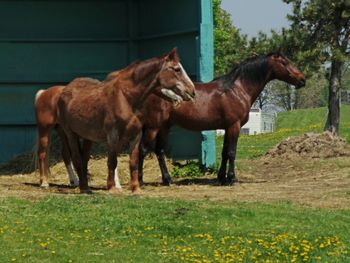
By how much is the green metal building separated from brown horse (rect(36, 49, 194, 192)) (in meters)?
5.36

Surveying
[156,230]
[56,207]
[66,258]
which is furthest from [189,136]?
[66,258]

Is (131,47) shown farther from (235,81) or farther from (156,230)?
(156,230)

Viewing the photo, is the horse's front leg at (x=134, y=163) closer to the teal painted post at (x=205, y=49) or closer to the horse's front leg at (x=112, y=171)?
the horse's front leg at (x=112, y=171)

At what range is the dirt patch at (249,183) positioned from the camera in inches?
437

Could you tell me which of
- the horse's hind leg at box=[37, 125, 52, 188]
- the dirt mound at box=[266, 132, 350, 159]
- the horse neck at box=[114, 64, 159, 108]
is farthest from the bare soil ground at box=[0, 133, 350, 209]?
the horse neck at box=[114, 64, 159, 108]

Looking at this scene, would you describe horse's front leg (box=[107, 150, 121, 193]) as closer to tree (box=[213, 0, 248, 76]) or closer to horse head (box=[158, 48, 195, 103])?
horse head (box=[158, 48, 195, 103])

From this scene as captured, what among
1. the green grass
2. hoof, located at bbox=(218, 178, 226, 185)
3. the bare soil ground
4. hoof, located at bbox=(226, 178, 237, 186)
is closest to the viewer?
the green grass

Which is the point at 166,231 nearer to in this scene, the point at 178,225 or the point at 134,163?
the point at 178,225

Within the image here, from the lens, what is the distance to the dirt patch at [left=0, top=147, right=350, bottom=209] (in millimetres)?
11109

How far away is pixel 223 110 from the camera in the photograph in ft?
43.7

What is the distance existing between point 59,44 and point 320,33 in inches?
401

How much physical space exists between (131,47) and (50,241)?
10297mm

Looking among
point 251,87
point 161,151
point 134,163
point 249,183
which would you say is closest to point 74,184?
point 161,151

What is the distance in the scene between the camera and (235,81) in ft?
44.5
